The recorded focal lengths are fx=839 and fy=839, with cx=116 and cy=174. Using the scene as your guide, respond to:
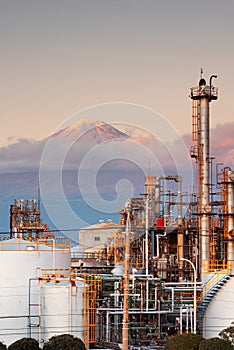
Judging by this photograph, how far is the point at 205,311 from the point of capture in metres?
34.8

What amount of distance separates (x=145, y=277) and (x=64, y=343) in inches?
351

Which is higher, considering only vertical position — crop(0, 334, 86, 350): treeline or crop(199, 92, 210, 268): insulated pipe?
crop(199, 92, 210, 268): insulated pipe

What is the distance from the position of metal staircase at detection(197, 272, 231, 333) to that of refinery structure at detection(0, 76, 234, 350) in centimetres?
4

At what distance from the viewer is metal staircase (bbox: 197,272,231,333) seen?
34.1 meters

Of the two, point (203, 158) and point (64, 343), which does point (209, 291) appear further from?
point (64, 343)

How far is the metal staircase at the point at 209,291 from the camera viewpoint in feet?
112

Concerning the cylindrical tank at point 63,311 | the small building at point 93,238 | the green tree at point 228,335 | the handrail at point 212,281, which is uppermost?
the small building at point 93,238

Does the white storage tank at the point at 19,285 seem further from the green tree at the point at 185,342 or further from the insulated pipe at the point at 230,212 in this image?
the insulated pipe at the point at 230,212

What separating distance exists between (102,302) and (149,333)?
92.8 inches

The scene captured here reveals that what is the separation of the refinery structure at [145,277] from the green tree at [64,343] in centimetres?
197

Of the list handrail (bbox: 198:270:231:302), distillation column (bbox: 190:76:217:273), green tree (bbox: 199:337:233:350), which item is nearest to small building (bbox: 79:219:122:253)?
distillation column (bbox: 190:76:217:273)

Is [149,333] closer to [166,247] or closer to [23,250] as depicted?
[23,250]

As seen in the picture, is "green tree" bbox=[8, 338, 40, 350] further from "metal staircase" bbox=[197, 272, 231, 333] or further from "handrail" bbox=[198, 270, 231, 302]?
"handrail" bbox=[198, 270, 231, 302]

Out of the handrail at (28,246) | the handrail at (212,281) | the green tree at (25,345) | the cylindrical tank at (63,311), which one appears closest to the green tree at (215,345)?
the cylindrical tank at (63,311)
